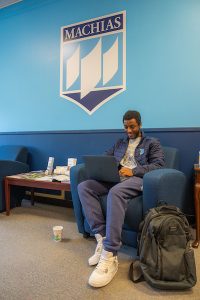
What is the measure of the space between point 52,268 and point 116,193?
0.61m

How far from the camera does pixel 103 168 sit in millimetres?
1763

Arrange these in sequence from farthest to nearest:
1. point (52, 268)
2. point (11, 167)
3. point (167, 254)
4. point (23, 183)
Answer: point (11, 167) → point (23, 183) → point (52, 268) → point (167, 254)

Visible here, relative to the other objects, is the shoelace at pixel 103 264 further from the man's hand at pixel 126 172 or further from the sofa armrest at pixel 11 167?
the sofa armrest at pixel 11 167

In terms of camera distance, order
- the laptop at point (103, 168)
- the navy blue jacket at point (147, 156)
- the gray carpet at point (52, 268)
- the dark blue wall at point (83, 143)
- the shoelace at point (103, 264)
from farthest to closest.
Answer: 1. the dark blue wall at point (83, 143)
2. the navy blue jacket at point (147, 156)
3. the laptop at point (103, 168)
4. the shoelace at point (103, 264)
5. the gray carpet at point (52, 268)

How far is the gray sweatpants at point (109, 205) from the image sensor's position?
151 cm

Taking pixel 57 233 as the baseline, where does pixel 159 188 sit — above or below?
above

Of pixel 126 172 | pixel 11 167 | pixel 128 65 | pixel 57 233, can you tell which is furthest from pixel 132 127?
pixel 11 167

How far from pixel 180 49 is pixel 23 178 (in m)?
1.99

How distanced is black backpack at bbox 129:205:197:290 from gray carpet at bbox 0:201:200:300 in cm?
5

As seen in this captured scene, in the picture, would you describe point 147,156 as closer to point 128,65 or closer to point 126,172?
point 126,172

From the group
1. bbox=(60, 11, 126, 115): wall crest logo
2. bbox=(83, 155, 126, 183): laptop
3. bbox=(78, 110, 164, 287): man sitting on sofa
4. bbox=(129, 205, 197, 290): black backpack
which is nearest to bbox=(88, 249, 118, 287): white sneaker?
bbox=(78, 110, 164, 287): man sitting on sofa

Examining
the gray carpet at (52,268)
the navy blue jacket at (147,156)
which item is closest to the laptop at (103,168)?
the navy blue jacket at (147,156)

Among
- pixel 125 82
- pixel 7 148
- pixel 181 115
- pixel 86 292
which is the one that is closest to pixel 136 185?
pixel 86 292

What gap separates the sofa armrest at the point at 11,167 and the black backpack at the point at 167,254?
5.80 ft
